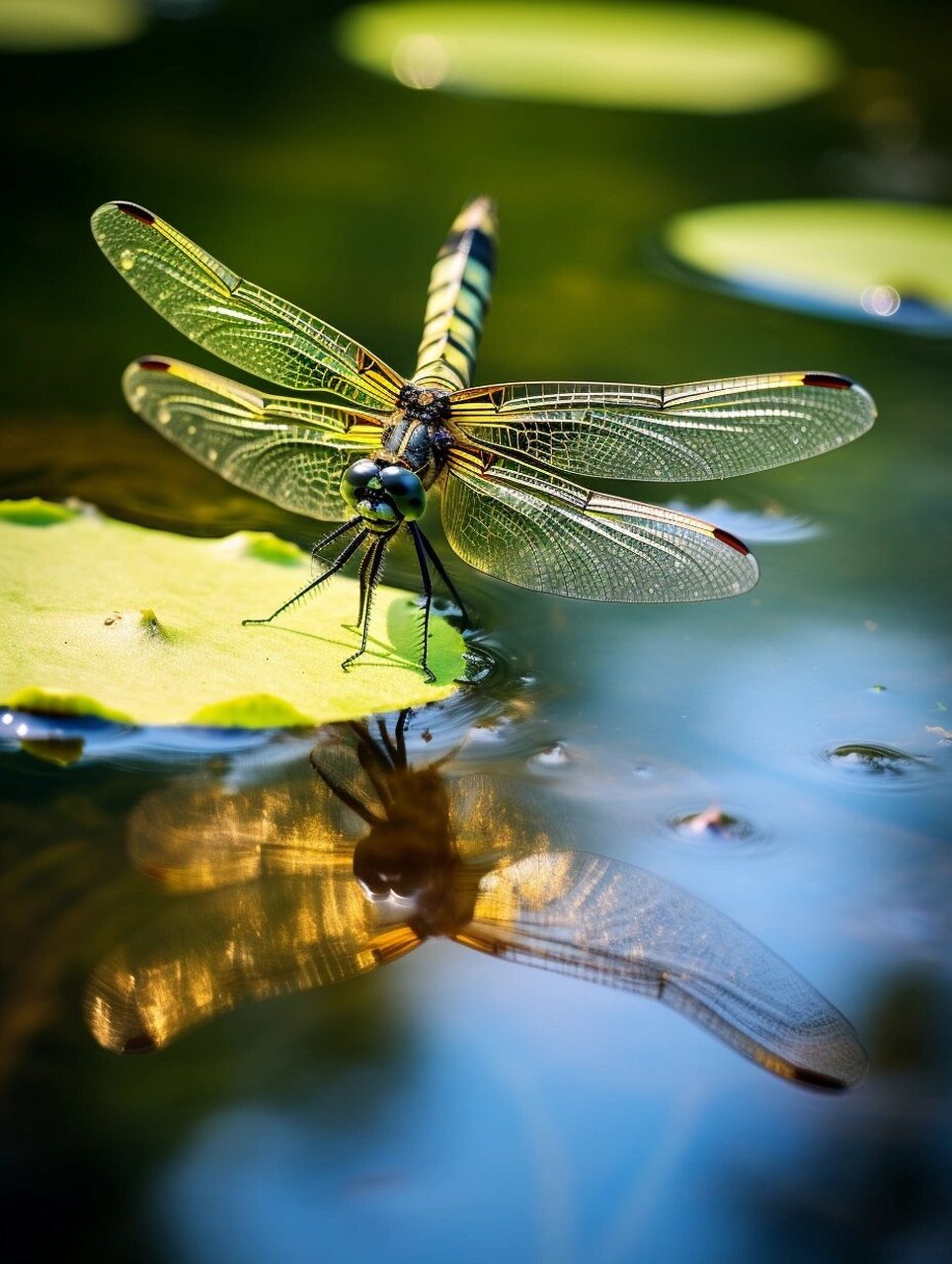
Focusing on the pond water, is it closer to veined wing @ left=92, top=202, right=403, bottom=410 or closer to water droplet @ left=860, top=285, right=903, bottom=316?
water droplet @ left=860, top=285, right=903, bottom=316

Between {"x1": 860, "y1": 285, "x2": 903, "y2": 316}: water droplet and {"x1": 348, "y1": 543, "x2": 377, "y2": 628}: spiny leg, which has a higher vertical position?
{"x1": 860, "y1": 285, "x2": 903, "y2": 316}: water droplet

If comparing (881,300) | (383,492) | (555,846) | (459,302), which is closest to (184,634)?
(383,492)

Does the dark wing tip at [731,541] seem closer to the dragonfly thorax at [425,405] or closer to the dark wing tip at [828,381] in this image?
the dark wing tip at [828,381]

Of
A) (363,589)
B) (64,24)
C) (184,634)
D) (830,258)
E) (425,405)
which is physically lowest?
(184,634)

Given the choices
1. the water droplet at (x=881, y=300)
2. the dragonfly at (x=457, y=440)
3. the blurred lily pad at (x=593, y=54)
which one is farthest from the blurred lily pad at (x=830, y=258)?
the dragonfly at (x=457, y=440)

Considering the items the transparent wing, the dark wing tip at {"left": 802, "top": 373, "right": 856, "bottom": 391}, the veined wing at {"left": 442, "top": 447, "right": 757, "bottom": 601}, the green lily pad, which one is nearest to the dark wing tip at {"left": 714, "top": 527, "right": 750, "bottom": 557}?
the veined wing at {"left": 442, "top": 447, "right": 757, "bottom": 601}

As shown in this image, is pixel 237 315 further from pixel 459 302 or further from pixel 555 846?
pixel 555 846
